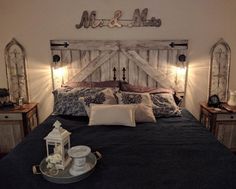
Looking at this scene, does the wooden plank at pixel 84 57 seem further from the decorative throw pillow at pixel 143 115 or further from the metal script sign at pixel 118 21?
the decorative throw pillow at pixel 143 115

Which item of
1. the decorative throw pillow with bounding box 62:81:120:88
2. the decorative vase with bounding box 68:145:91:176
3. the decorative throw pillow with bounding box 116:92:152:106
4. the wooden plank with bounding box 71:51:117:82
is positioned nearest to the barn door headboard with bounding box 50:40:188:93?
the wooden plank with bounding box 71:51:117:82

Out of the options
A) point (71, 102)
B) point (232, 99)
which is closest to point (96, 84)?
point (71, 102)

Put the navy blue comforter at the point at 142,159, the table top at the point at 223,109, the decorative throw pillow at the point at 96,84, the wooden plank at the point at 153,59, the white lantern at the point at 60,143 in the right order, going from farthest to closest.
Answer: the wooden plank at the point at 153,59 < the decorative throw pillow at the point at 96,84 < the table top at the point at 223,109 < the white lantern at the point at 60,143 < the navy blue comforter at the point at 142,159

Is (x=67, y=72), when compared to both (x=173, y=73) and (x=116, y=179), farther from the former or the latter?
(x=116, y=179)

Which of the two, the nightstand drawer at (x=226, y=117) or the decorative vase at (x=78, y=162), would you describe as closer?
the decorative vase at (x=78, y=162)

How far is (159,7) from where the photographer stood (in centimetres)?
294

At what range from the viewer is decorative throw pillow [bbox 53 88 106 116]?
2.62m

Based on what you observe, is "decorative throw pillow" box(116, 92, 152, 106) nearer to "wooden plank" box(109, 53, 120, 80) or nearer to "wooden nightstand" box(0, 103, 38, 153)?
"wooden plank" box(109, 53, 120, 80)

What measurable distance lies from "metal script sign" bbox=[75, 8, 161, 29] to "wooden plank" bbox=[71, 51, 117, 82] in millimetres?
366

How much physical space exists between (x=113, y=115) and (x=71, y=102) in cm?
61

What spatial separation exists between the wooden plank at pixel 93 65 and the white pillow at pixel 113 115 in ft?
2.67

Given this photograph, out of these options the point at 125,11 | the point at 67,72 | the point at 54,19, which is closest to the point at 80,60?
the point at 67,72

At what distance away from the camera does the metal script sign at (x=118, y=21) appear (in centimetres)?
295

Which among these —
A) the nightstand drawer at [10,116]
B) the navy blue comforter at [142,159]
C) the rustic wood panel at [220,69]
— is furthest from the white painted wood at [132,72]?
the nightstand drawer at [10,116]
